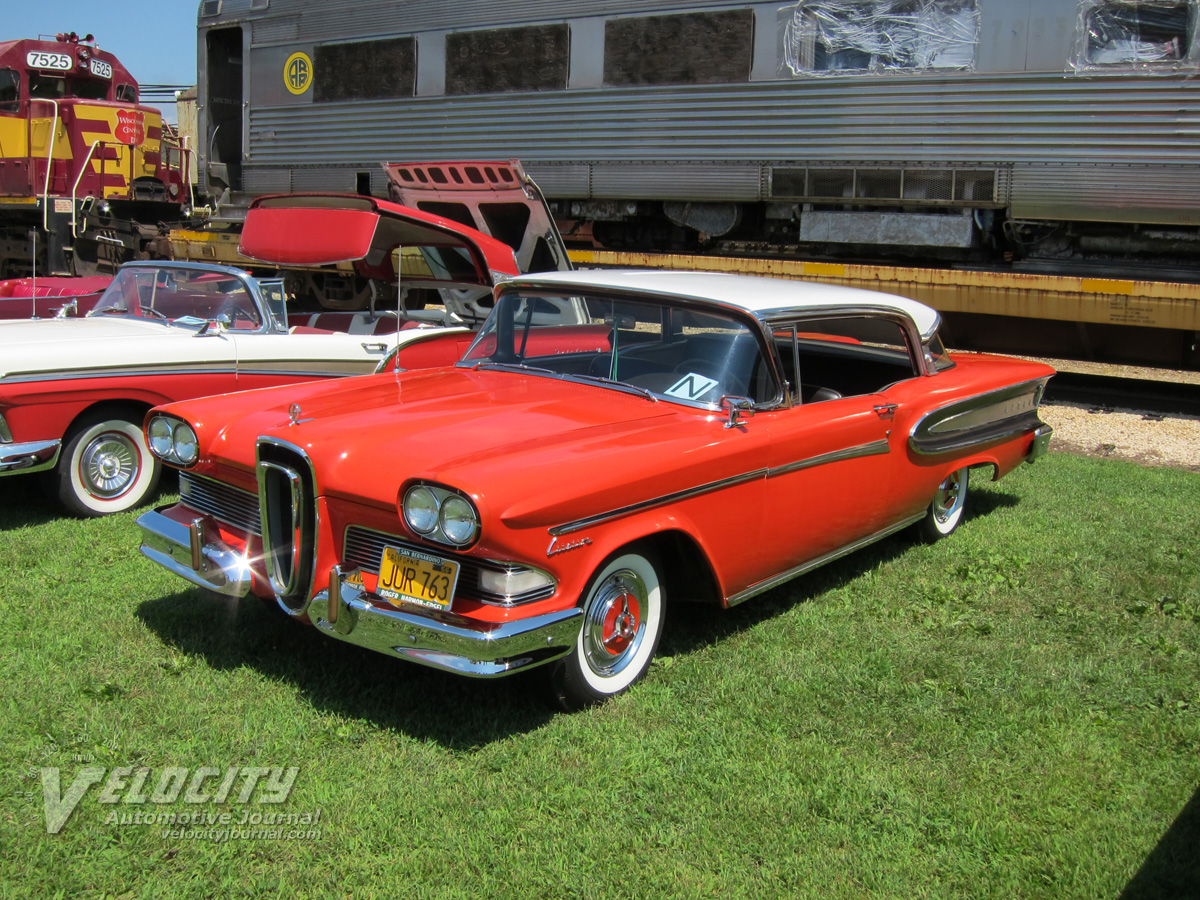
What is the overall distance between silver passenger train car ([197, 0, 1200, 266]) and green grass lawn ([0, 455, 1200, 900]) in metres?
4.77

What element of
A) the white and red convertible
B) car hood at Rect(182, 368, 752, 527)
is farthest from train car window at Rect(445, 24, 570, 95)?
car hood at Rect(182, 368, 752, 527)

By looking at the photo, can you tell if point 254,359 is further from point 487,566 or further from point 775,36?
point 775,36

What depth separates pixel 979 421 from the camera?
4.84m

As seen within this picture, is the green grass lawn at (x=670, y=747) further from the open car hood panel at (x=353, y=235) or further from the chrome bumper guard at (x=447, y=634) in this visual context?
the open car hood panel at (x=353, y=235)

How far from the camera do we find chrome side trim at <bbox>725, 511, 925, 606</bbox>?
357 cm

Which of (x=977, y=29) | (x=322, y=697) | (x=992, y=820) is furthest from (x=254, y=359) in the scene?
(x=977, y=29)

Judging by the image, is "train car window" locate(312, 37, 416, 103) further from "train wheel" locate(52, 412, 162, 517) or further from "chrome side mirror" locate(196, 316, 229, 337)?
"train wheel" locate(52, 412, 162, 517)

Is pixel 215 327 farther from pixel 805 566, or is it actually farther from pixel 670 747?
pixel 670 747

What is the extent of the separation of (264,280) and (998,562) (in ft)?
13.1

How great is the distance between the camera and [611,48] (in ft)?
31.4

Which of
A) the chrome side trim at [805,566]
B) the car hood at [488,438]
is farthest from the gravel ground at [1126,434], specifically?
the car hood at [488,438]

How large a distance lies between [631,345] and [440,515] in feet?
4.40
